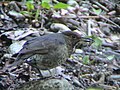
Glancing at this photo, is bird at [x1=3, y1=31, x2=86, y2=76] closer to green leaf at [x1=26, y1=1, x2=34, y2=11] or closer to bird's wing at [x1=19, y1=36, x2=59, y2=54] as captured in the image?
bird's wing at [x1=19, y1=36, x2=59, y2=54]

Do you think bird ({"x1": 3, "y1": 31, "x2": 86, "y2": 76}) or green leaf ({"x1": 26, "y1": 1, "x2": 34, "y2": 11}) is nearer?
bird ({"x1": 3, "y1": 31, "x2": 86, "y2": 76})

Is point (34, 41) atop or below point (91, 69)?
atop

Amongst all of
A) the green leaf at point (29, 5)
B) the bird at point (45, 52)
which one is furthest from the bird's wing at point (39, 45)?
the green leaf at point (29, 5)

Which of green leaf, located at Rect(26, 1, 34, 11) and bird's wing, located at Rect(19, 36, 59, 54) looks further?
green leaf, located at Rect(26, 1, 34, 11)

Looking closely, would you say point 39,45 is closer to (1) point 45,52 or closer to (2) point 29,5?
(1) point 45,52

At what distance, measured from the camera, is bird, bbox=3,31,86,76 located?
5391 mm

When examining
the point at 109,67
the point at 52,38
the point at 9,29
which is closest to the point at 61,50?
the point at 52,38

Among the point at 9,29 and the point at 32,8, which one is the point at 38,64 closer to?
the point at 9,29

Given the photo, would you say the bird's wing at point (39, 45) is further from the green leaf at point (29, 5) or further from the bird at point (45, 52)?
the green leaf at point (29, 5)

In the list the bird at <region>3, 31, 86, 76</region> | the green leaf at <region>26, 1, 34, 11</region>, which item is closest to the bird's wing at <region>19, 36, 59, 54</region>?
the bird at <region>3, 31, 86, 76</region>

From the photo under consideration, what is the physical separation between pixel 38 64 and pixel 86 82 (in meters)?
0.94

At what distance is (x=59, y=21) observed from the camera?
7.64 metres

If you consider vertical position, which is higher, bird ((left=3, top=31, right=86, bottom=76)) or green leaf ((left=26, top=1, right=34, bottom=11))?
green leaf ((left=26, top=1, right=34, bottom=11))

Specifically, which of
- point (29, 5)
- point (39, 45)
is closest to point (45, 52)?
point (39, 45)
